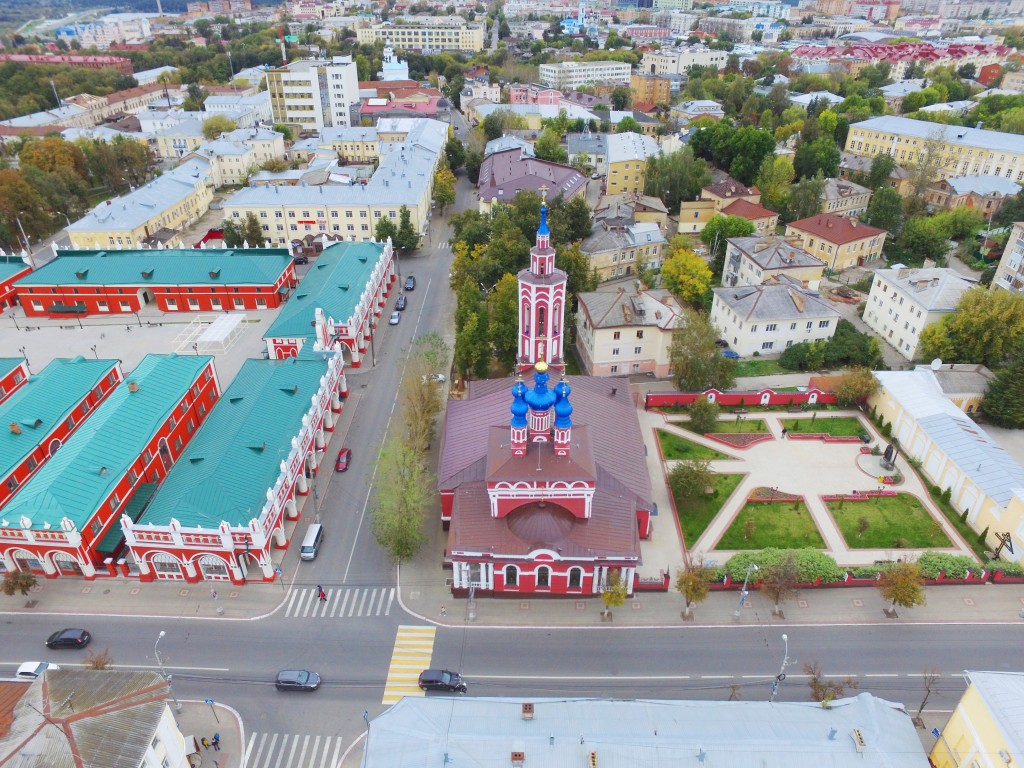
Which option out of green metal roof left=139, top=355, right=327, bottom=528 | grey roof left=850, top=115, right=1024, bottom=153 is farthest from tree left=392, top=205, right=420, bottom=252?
grey roof left=850, top=115, right=1024, bottom=153

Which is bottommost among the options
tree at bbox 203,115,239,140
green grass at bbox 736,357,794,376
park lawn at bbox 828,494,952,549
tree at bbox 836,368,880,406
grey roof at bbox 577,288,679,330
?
park lawn at bbox 828,494,952,549

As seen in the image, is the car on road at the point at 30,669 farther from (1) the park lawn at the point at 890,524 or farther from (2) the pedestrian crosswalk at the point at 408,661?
(1) the park lawn at the point at 890,524

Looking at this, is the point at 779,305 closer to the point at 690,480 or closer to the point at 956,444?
the point at 956,444

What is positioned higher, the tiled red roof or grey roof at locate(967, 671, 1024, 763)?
the tiled red roof

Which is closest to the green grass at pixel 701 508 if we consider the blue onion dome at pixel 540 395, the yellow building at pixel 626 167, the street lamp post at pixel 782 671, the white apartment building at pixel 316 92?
the street lamp post at pixel 782 671

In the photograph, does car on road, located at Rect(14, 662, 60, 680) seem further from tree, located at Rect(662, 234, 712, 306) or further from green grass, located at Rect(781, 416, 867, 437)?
tree, located at Rect(662, 234, 712, 306)

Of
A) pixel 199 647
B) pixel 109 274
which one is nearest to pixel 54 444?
pixel 199 647

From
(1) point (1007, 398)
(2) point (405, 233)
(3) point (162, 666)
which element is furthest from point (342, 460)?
(1) point (1007, 398)
